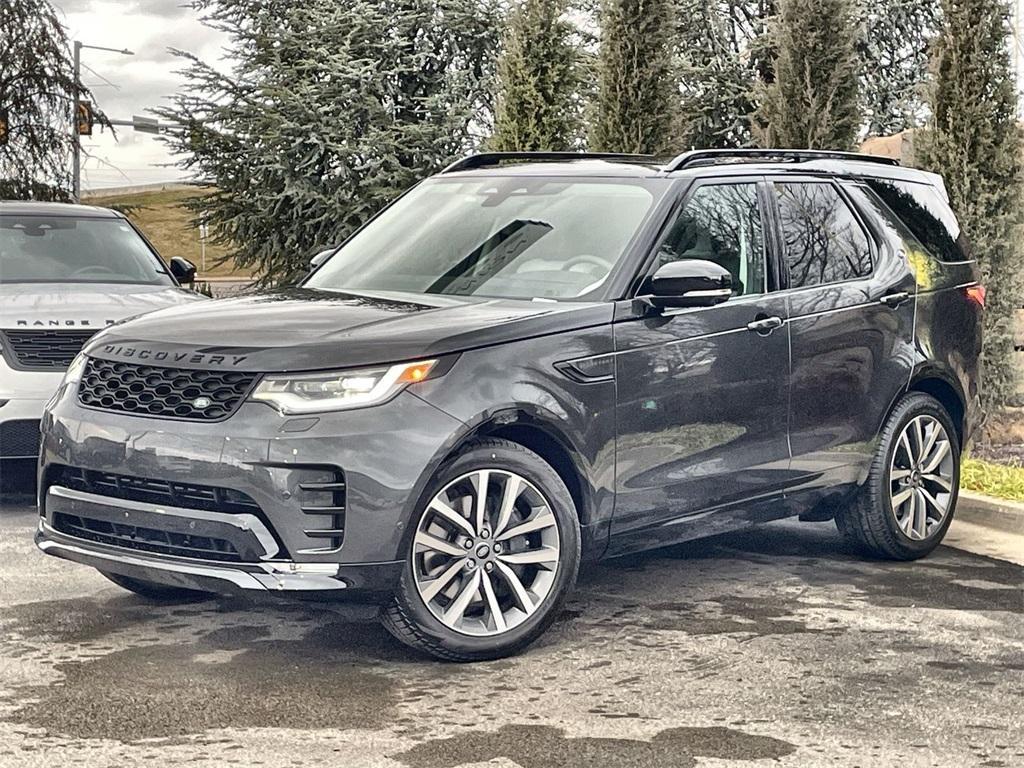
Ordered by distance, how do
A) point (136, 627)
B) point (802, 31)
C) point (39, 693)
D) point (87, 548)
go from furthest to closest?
point (802, 31)
point (136, 627)
point (87, 548)
point (39, 693)

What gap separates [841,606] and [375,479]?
7.51ft

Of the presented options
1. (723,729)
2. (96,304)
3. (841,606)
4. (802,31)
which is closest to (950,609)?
(841,606)

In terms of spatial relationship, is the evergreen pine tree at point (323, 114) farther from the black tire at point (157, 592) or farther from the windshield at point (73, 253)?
the black tire at point (157, 592)

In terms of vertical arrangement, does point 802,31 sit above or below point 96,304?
above

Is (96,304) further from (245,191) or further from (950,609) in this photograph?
(245,191)

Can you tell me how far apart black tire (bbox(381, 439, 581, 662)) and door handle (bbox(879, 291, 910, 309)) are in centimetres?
224

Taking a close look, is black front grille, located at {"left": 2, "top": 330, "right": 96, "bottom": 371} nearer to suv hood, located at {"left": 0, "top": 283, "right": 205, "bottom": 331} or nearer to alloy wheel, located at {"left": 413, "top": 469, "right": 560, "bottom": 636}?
suv hood, located at {"left": 0, "top": 283, "right": 205, "bottom": 331}

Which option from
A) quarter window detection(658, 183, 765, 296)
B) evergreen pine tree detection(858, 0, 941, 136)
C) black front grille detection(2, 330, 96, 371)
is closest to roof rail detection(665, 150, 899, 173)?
quarter window detection(658, 183, 765, 296)

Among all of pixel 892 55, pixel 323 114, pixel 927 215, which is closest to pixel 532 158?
pixel 927 215

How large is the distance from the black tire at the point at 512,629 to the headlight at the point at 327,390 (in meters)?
0.35

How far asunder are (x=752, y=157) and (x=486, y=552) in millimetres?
2577

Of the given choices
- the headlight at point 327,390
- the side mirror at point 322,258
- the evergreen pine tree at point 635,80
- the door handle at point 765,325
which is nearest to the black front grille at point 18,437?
the side mirror at point 322,258

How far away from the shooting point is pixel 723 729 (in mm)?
4648

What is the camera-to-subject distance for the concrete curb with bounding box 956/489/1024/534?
26.8ft
